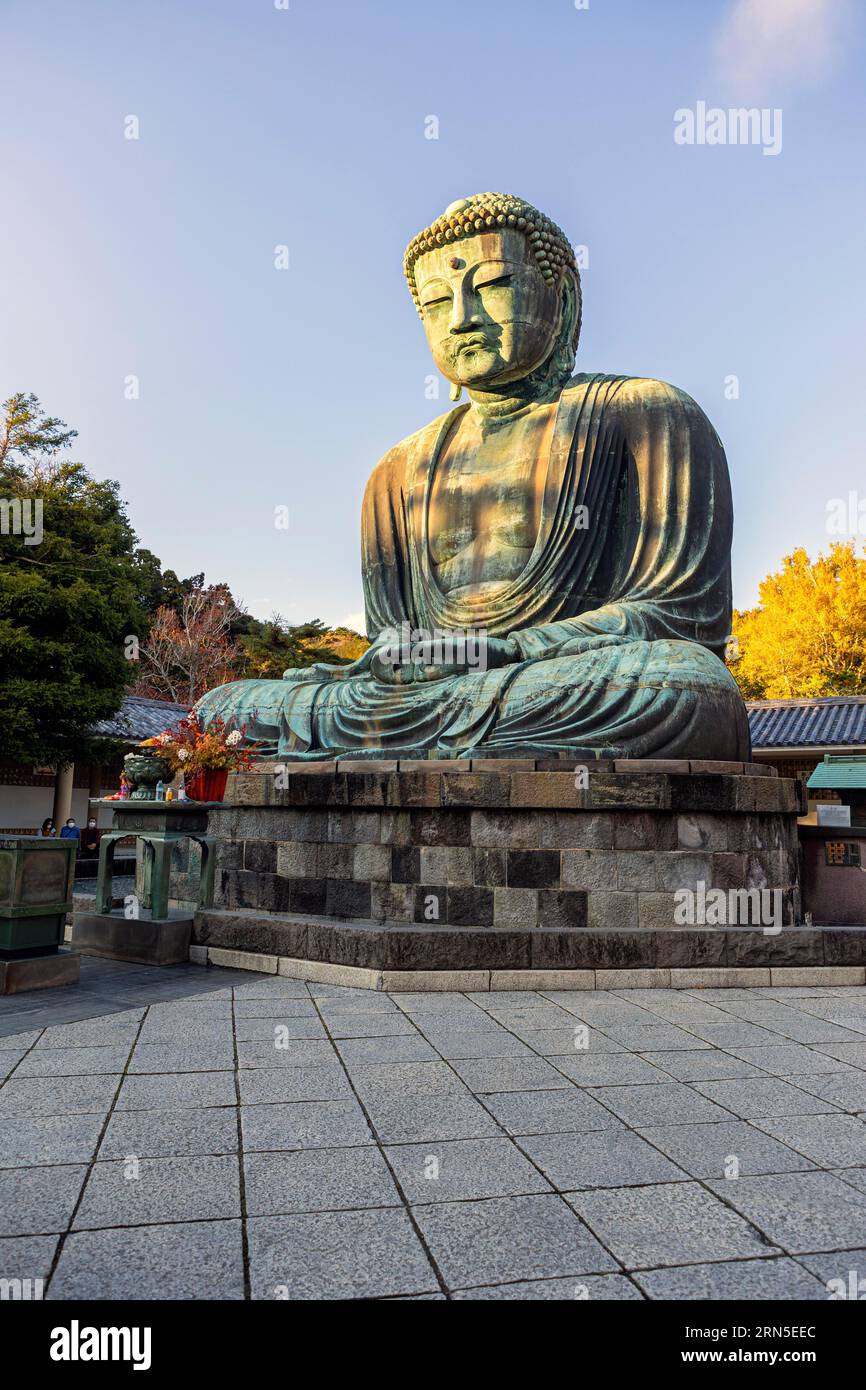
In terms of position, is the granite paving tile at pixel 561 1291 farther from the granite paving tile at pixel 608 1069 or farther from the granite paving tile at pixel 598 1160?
the granite paving tile at pixel 608 1069

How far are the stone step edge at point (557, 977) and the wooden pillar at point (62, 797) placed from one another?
504 inches

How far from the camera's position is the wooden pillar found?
16.9m

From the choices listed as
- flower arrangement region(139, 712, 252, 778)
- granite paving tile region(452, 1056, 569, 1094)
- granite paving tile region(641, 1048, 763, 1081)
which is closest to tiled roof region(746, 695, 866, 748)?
Answer: flower arrangement region(139, 712, 252, 778)

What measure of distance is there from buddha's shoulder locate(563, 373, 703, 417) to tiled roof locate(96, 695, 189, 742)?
450 inches

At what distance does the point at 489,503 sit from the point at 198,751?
11.1ft

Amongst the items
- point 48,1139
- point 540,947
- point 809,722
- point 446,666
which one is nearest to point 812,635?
point 809,722

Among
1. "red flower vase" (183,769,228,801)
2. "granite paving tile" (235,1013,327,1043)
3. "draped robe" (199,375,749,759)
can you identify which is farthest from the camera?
"red flower vase" (183,769,228,801)

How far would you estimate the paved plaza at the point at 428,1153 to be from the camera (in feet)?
6.47

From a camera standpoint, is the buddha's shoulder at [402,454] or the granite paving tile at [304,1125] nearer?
the granite paving tile at [304,1125]

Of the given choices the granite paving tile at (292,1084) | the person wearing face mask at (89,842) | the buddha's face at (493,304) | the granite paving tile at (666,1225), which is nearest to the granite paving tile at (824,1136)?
the granite paving tile at (666,1225)

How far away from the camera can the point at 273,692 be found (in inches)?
300

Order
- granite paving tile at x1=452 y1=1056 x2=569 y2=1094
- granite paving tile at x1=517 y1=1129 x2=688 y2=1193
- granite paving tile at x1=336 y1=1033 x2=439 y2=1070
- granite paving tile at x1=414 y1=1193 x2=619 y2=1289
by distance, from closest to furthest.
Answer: granite paving tile at x1=414 y1=1193 x2=619 y2=1289 → granite paving tile at x1=517 y1=1129 x2=688 y2=1193 → granite paving tile at x1=452 y1=1056 x2=569 y2=1094 → granite paving tile at x1=336 y1=1033 x2=439 y2=1070

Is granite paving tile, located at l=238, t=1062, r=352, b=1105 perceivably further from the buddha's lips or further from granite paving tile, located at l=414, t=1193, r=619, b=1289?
the buddha's lips

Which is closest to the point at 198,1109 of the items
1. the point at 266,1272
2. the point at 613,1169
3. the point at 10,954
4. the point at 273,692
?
the point at 266,1272
